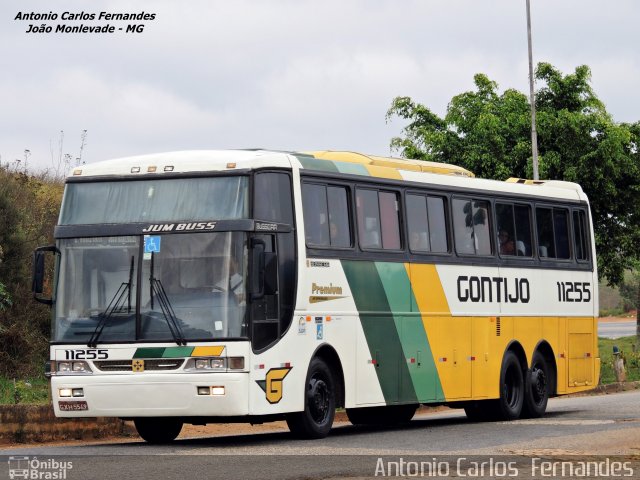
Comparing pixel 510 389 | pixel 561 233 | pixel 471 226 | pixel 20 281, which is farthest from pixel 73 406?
pixel 20 281

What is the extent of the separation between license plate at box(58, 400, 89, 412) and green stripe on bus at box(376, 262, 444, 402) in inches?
179

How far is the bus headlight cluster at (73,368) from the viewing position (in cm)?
1752

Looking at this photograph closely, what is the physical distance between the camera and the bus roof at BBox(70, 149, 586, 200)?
17688 mm

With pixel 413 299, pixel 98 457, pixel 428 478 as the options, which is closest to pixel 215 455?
pixel 98 457

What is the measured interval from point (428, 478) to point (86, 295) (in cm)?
595

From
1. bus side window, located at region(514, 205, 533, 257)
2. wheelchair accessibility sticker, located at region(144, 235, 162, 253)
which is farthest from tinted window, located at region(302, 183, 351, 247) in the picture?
bus side window, located at region(514, 205, 533, 257)

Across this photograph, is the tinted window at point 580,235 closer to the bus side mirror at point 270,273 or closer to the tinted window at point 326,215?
the tinted window at point 326,215

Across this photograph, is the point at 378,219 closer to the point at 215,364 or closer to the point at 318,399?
the point at 318,399

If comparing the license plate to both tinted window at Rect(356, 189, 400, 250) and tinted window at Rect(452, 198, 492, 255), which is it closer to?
tinted window at Rect(356, 189, 400, 250)

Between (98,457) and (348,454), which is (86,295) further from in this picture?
(348,454)

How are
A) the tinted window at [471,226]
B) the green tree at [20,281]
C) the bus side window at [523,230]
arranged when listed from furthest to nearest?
the green tree at [20,281], the bus side window at [523,230], the tinted window at [471,226]

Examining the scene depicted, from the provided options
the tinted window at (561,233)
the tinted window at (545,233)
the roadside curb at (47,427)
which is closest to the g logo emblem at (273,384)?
the roadside curb at (47,427)

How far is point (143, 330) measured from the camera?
681 inches

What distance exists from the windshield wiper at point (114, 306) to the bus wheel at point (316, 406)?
2.42m
